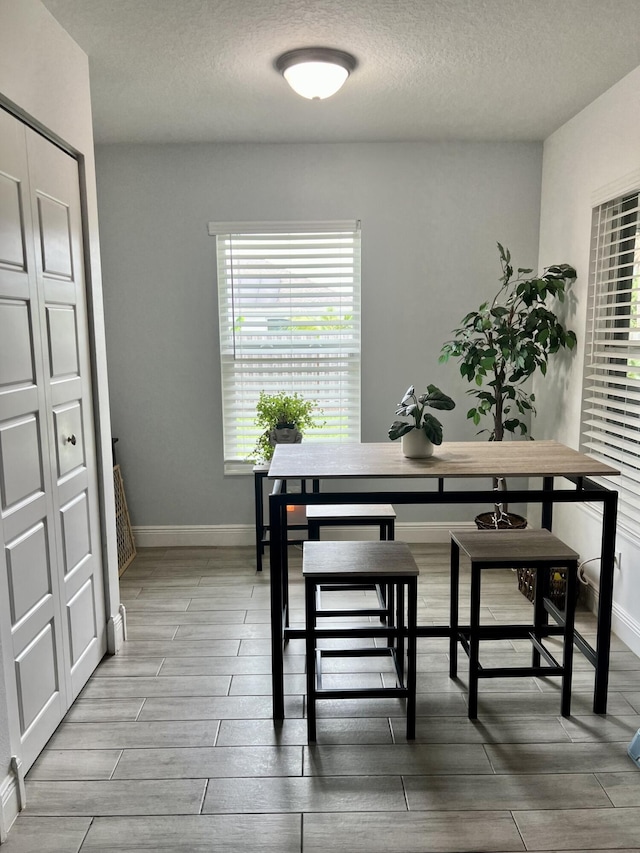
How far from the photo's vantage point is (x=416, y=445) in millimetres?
2664

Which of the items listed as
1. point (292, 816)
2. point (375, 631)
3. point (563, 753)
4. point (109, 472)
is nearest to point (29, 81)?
point (109, 472)

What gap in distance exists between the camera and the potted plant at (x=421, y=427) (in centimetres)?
261

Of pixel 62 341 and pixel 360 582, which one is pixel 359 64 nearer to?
pixel 62 341

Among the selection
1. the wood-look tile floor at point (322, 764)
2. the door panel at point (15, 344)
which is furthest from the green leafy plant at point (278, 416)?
the door panel at point (15, 344)

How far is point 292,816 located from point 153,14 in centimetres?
285

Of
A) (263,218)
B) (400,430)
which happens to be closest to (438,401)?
(400,430)

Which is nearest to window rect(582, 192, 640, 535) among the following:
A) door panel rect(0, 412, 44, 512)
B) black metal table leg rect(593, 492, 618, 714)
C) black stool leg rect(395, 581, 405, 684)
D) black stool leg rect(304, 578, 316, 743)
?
black metal table leg rect(593, 492, 618, 714)

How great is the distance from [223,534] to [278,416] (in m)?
0.99

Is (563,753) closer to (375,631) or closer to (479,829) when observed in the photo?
(479,829)

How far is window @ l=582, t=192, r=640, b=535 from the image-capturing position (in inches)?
123

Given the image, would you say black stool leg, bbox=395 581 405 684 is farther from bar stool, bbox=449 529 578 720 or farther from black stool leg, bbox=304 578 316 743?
black stool leg, bbox=304 578 316 743

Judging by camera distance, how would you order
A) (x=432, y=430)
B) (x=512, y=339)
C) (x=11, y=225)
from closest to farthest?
(x=11, y=225), (x=432, y=430), (x=512, y=339)

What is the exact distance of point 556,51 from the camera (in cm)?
280

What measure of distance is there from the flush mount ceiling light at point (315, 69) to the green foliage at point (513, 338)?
1.42 m
